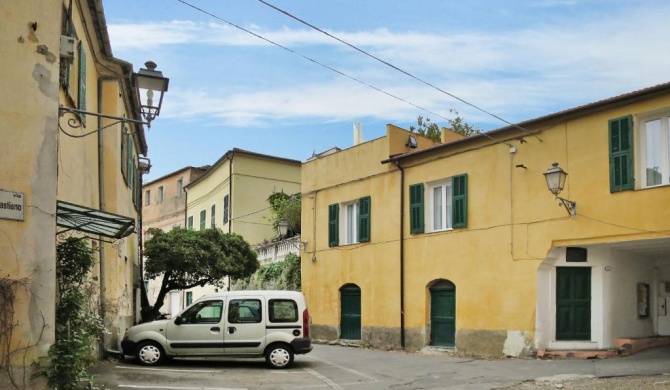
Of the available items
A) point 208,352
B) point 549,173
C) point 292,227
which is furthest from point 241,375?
point 292,227

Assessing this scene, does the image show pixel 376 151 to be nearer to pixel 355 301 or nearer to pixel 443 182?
pixel 443 182

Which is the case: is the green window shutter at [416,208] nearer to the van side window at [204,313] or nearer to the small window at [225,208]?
the van side window at [204,313]

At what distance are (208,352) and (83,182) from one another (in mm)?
4383

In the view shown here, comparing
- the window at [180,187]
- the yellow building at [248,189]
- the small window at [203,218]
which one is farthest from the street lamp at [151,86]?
the window at [180,187]

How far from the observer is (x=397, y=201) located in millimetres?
20141

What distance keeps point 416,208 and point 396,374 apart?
6.48m

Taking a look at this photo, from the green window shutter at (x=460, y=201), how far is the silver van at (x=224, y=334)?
18.6 feet

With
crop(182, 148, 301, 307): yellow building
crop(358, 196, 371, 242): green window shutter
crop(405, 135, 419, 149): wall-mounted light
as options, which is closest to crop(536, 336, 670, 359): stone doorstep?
crop(358, 196, 371, 242): green window shutter

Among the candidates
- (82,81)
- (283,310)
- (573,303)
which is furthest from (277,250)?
(82,81)

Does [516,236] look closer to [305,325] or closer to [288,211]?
[305,325]

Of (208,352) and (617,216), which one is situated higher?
(617,216)

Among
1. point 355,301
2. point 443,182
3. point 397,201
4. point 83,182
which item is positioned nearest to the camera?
point 83,182

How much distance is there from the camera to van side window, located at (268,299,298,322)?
14.3 m

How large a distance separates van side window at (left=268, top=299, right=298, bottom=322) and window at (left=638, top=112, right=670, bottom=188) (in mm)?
7692
